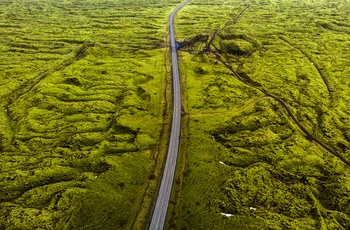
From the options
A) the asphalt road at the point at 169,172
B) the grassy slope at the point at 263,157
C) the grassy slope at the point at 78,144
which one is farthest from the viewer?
the grassy slope at the point at 78,144

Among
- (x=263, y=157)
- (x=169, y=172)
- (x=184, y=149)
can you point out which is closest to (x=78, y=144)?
(x=169, y=172)

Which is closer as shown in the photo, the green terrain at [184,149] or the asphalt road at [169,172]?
Answer: the asphalt road at [169,172]

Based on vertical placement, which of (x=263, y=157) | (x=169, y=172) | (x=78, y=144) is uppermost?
(x=78, y=144)

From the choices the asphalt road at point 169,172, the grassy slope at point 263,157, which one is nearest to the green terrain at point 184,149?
the grassy slope at point 263,157

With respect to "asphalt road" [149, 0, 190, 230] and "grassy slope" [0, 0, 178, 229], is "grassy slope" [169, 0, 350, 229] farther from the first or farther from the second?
"grassy slope" [0, 0, 178, 229]

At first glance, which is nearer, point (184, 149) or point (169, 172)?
point (169, 172)

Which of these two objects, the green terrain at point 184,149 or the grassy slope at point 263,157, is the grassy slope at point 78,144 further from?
the grassy slope at point 263,157

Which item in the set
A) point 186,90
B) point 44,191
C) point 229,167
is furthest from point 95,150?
point 186,90

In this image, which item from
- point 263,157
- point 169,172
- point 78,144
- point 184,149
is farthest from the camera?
point 78,144

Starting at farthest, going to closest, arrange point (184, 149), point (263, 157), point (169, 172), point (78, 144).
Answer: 1. point (78, 144)
2. point (184, 149)
3. point (263, 157)
4. point (169, 172)

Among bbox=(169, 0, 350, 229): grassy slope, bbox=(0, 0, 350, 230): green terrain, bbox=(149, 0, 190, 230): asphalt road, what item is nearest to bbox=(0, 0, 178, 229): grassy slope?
bbox=(0, 0, 350, 230): green terrain

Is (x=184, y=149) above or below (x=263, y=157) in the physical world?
above

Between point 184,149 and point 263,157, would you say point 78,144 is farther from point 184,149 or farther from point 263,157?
point 263,157
